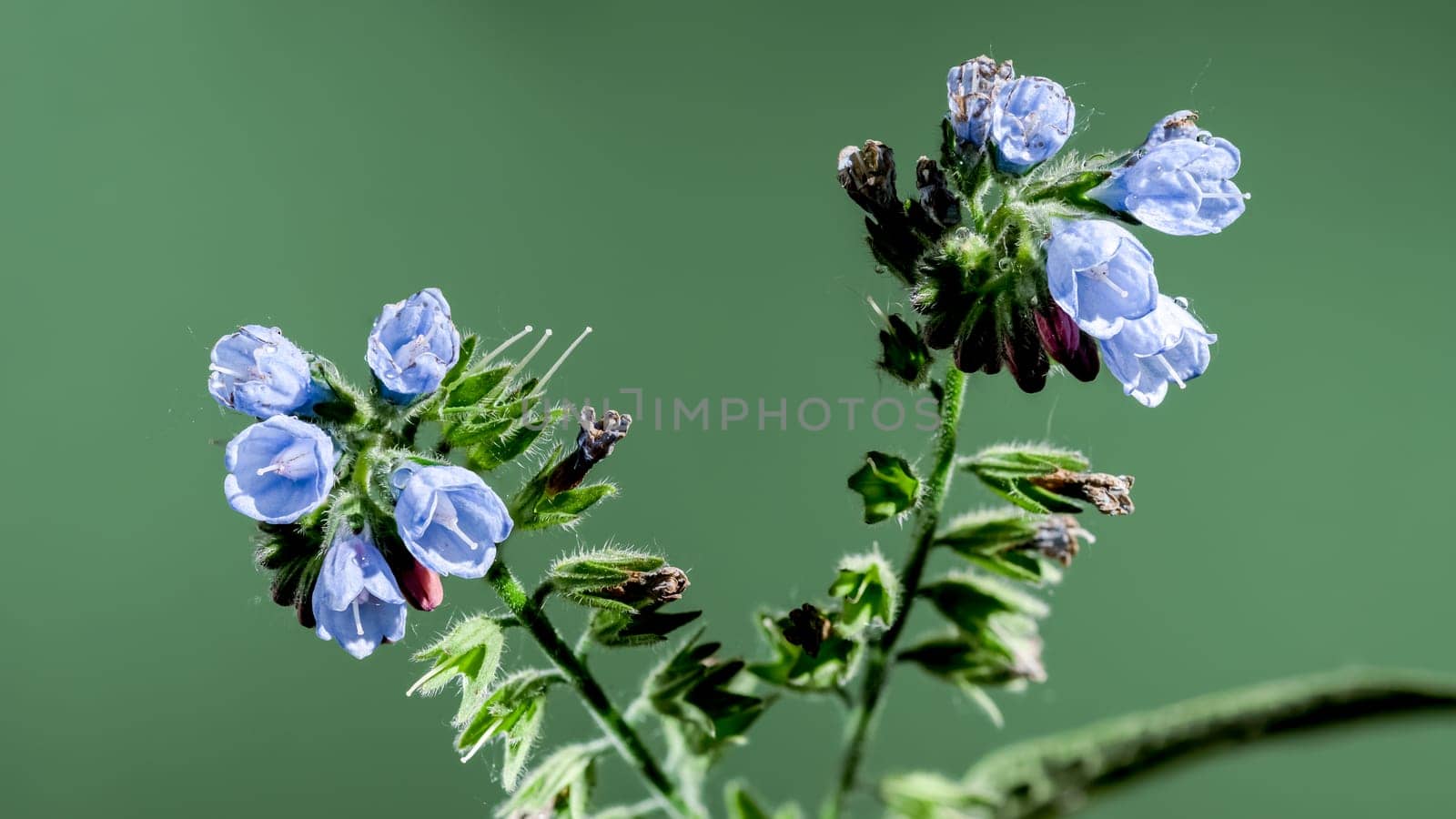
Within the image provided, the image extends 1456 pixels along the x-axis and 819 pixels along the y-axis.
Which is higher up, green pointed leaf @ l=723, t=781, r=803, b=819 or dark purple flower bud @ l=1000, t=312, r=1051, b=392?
dark purple flower bud @ l=1000, t=312, r=1051, b=392

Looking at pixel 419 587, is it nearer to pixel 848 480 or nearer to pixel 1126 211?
pixel 848 480

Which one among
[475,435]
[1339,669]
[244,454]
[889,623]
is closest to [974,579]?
[889,623]

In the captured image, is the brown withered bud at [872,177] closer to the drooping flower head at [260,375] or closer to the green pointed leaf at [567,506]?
the green pointed leaf at [567,506]

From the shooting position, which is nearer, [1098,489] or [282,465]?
[282,465]

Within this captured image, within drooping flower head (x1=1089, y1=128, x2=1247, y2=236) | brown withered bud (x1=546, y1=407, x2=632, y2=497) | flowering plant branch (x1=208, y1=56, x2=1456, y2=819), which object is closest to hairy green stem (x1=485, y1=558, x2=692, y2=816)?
flowering plant branch (x1=208, y1=56, x2=1456, y2=819)

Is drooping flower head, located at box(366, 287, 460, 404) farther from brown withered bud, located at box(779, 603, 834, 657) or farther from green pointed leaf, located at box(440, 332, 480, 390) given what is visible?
brown withered bud, located at box(779, 603, 834, 657)

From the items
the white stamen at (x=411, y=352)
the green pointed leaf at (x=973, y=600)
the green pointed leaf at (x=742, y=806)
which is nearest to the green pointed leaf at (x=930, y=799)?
the green pointed leaf at (x=742, y=806)

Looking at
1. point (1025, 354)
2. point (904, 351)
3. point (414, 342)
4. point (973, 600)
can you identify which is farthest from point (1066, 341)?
point (414, 342)
